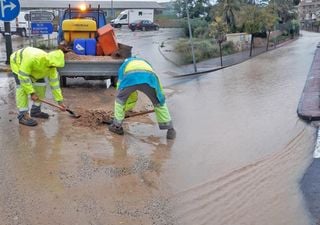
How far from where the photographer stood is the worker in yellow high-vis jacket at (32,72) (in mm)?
7383

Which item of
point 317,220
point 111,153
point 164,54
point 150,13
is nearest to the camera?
point 317,220

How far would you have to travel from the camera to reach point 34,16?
16406 millimetres

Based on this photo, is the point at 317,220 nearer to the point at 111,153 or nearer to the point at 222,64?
the point at 111,153

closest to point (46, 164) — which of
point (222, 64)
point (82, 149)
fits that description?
point (82, 149)

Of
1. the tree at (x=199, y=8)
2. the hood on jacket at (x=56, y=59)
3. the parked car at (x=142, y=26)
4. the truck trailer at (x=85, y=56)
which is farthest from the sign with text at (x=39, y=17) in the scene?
the parked car at (x=142, y=26)

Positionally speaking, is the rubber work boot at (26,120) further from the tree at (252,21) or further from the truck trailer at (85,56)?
the tree at (252,21)

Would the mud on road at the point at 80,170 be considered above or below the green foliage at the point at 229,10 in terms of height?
below

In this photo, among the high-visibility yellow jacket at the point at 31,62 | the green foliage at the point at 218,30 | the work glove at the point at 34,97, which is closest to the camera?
the high-visibility yellow jacket at the point at 31,62

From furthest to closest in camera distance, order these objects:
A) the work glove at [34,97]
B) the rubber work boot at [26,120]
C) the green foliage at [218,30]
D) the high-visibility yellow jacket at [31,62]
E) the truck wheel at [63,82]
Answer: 1. the green foliage at [218,30]
2. the truck wheel at [63,82]
3. the rubber work boot at [26,120]
4. the work glove at [34,97]
5. the high-visibility yellow jacket at [31,62]

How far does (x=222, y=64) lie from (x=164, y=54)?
15.6 ft

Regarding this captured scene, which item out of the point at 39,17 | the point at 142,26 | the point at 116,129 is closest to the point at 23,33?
the point at 142,26

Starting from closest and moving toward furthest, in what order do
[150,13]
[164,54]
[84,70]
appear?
[84,70] < [164,54] < [150,13]

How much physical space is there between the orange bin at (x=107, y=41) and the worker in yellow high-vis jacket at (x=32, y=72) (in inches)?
162

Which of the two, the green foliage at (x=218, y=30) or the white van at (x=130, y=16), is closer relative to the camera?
the green foliage at (x=218, y=30)
